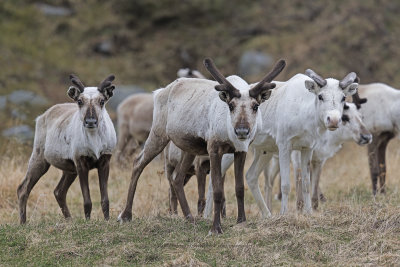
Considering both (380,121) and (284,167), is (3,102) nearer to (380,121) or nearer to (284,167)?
(380,121)

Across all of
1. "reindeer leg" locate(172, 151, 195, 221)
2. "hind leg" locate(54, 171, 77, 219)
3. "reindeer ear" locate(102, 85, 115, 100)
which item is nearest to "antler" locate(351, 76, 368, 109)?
"reindeer leg" locate(172, 151, 195, 221)

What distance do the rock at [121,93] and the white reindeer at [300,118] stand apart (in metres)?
11.6

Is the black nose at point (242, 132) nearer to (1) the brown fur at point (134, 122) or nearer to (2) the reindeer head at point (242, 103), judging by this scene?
(2) the reindeer head at point (242, 103)

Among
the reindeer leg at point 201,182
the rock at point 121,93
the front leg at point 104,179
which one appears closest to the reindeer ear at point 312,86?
the reindeer leg at point 201,182

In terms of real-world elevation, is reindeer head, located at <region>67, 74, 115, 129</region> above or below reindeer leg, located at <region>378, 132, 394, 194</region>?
above

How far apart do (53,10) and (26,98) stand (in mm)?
6995

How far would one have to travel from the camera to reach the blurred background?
2445cm

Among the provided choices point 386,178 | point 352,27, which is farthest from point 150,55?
point 386,178

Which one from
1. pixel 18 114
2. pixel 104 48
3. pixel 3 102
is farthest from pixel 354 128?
pixel 104 48

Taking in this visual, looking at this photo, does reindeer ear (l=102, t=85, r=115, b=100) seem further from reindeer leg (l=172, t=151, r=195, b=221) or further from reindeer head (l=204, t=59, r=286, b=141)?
reindeer head (l=204, t=59, r=286, b=141)

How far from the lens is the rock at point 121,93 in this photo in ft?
73.0

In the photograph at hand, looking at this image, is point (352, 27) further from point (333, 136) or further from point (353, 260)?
point (353, 260)

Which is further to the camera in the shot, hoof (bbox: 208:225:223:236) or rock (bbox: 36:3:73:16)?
rock (bbox: 36:3:73:16)

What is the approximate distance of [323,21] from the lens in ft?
86.3
